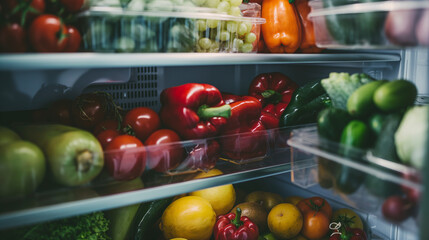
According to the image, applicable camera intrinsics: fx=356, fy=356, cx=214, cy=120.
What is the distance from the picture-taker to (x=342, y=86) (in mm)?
1054

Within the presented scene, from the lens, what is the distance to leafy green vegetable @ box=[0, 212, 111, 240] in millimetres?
1098

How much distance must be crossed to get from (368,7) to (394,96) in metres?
0.24

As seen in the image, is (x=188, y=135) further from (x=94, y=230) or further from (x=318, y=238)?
(x=318, y=238)

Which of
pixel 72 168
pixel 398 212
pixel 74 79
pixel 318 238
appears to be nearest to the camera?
pixel 398 212

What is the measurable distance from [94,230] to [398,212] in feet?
3.12

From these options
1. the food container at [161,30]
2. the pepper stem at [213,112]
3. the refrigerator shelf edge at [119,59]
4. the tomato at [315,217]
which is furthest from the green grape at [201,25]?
the tomato at [315,217]

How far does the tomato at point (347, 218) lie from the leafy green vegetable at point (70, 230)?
38.0 inches

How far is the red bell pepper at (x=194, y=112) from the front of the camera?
1.24m

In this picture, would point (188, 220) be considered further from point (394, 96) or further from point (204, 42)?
point (394, 96)

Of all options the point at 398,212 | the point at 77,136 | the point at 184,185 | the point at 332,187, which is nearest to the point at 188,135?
the point at 184,185

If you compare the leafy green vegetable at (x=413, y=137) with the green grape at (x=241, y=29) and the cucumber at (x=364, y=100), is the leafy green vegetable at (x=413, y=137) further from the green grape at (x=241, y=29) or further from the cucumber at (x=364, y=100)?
the green grape at (x=241, y=29)

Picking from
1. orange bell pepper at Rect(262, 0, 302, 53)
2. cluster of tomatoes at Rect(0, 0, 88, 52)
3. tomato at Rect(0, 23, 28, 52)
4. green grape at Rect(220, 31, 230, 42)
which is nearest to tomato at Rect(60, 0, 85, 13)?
cluster of tomatoes at Rect(0, 0, 88, 52)

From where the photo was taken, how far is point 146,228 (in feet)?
4.65

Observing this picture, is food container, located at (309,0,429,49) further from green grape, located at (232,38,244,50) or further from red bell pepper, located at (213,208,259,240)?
red bell pepper, located at (213,208,259,240)
